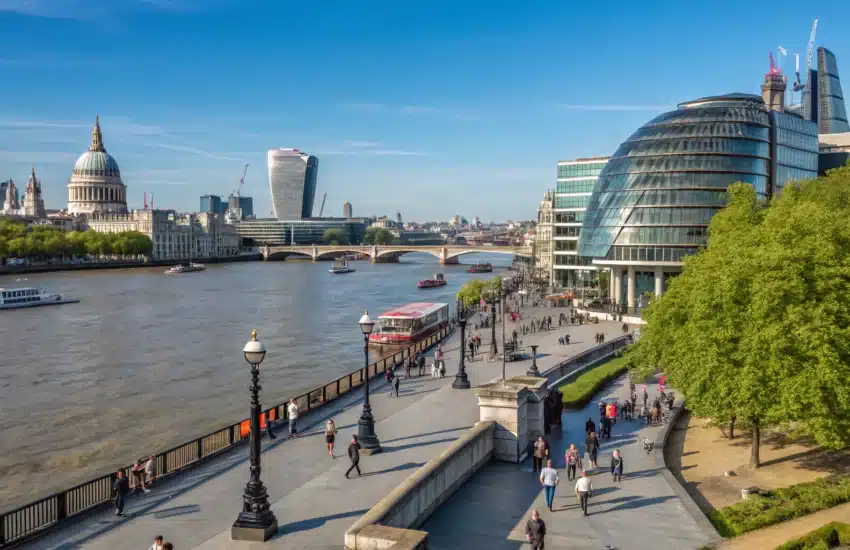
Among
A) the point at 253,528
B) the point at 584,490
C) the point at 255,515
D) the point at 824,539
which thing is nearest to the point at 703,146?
the point at 824,539

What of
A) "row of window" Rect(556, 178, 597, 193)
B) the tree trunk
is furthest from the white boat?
the tree trunk

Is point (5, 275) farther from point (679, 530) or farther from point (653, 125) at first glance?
point (679, 530)

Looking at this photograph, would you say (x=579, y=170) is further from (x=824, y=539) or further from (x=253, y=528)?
(x=253, y=528)

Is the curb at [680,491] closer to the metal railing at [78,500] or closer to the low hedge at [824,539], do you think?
the low hedge at [824,539]

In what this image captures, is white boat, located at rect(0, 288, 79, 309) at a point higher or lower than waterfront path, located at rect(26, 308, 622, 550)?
lower

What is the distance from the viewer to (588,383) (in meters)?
33.2

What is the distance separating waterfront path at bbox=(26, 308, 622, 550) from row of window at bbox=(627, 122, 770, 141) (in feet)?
170

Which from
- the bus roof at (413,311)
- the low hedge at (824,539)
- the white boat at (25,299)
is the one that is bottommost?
the white boat at (25,299)

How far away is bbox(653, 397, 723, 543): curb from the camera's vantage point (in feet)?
54.5

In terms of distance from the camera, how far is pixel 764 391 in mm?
22000

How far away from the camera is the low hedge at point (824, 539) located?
16719 mm

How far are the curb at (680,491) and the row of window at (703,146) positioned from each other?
48914mm

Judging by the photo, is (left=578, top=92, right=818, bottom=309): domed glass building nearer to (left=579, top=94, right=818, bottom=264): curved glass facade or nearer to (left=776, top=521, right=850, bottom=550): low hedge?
(left=579, top=94, right=818, bottom=264): curved glass facade

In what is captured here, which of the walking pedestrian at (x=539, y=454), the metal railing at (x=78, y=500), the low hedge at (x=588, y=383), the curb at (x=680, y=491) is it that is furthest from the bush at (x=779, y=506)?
the metal railing at (x=78, y=500)
